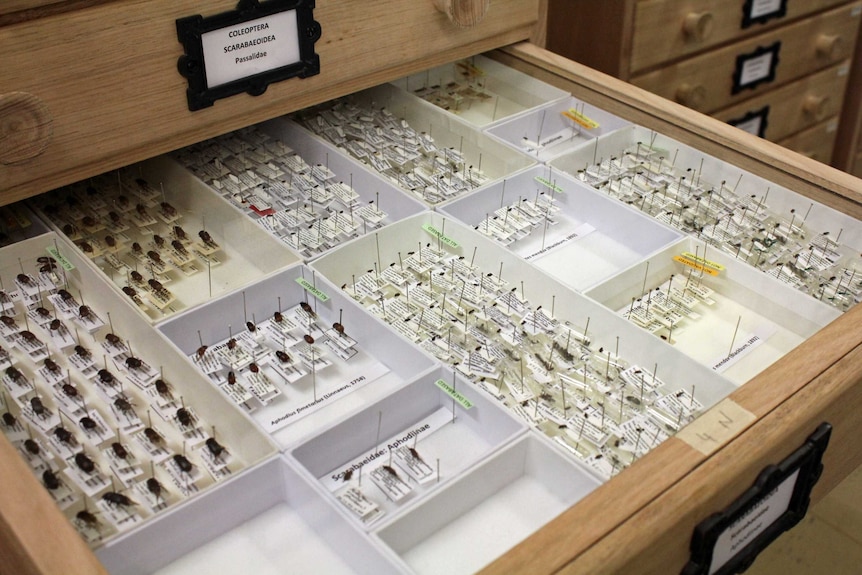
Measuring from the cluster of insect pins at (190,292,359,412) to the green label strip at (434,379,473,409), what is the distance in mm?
183

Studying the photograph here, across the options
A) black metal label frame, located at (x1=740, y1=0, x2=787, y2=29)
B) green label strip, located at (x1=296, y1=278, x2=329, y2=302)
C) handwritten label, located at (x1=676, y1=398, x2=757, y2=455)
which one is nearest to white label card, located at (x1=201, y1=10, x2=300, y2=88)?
green label strip, located at (x1=296, y1=278, x2=329, y2=302)

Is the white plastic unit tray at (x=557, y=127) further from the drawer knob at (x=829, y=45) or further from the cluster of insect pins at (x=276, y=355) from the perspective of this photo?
the drawer knob at (x=829, y=45)

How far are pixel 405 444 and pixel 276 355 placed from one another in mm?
259

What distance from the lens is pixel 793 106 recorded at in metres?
2.71

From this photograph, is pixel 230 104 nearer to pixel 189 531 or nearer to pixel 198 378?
pixel 198 378

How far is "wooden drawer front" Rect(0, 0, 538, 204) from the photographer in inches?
48.8

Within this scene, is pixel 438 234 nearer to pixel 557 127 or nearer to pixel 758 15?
pixel 557 127

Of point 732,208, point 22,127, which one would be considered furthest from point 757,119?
point 22,127

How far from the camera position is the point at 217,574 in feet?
3.52

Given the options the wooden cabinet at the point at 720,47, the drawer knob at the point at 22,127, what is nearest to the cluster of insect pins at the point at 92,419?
the drawer knob at the point at 22,127

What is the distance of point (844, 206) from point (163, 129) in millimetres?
1106

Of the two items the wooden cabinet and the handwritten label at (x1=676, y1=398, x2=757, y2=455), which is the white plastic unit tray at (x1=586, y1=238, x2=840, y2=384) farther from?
the wooden cabinet

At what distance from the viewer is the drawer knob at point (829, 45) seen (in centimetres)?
266

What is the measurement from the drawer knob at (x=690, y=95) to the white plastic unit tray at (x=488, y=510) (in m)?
1.48
